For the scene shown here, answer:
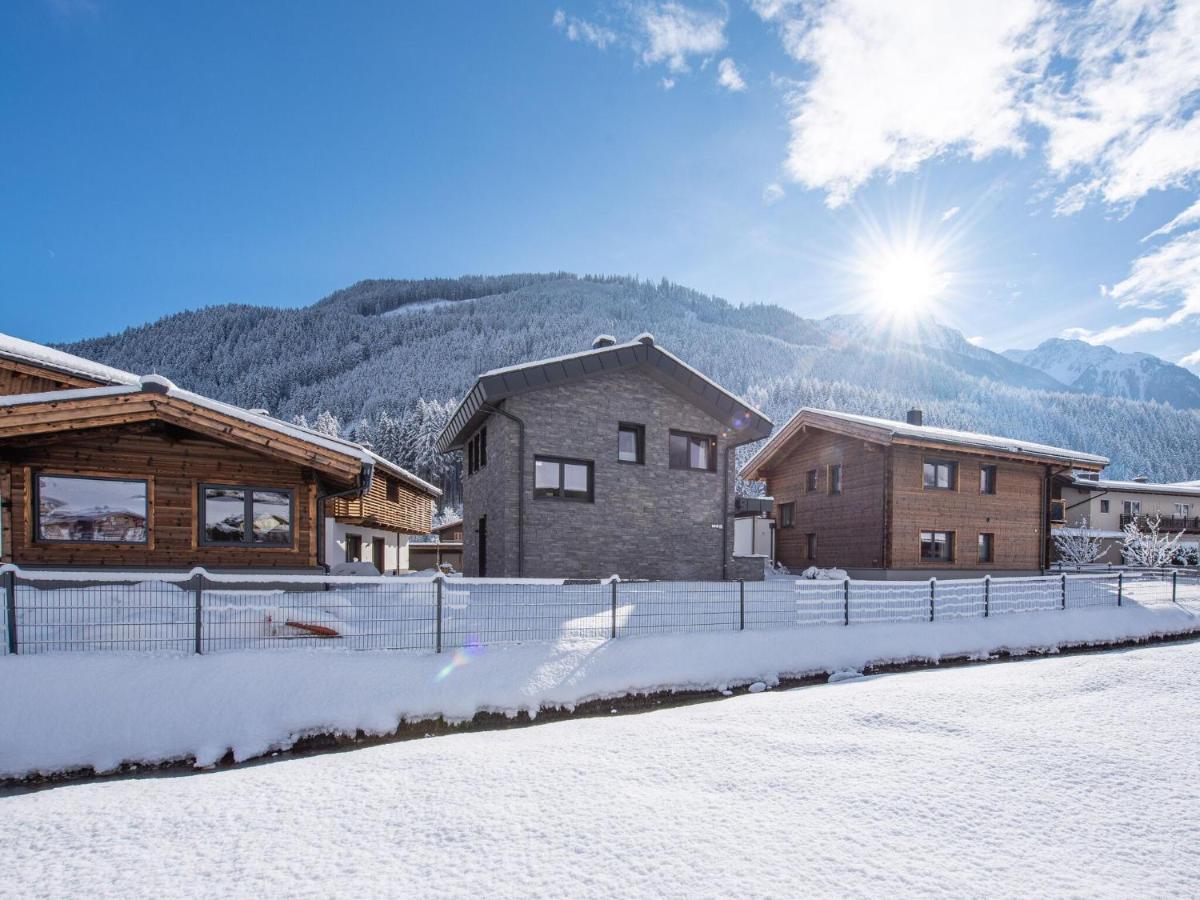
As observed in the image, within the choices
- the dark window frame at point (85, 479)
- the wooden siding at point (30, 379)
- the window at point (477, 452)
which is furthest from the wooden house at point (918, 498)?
the wooden siding at point (30, 379)

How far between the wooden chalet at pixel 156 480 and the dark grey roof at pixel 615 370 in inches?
172

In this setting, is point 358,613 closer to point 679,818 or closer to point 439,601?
point 439,601

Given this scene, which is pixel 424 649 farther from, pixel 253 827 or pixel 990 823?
pixel 990 823

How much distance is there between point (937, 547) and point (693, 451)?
10412 mm

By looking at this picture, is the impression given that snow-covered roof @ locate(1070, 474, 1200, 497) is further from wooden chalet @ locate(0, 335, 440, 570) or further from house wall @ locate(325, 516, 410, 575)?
wooden chalet @ locate(0, 335, 440, 570)

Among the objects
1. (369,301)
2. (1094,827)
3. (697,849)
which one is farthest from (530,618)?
(369,301)

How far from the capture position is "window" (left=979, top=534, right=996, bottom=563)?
22.0 meters

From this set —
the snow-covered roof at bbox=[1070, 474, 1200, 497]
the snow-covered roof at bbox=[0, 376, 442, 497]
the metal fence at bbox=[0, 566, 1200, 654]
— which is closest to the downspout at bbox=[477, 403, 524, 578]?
the metal fence at bbox=[0, 566, 1200, 654]

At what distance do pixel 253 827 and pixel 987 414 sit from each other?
154m

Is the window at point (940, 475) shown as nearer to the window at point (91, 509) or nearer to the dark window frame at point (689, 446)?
the dark window frame at point (689, 446)

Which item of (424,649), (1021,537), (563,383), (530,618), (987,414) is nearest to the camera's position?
(424,649)

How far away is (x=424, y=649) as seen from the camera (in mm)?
7848

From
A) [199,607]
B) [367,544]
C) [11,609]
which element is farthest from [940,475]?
[11,609]

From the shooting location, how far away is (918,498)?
67.7 feet
